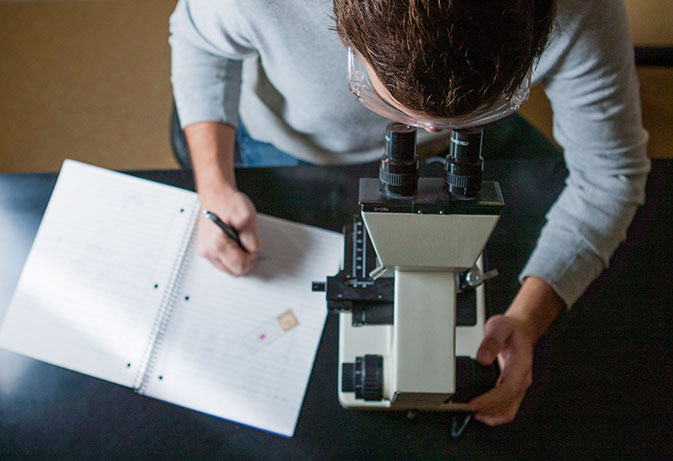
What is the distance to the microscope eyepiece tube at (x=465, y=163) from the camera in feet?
1.98

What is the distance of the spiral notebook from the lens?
3.15 feet

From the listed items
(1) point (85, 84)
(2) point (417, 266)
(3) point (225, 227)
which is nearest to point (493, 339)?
(2) point (417, 266)

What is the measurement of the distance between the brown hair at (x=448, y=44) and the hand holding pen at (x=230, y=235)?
1.65 feet

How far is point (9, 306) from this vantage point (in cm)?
103

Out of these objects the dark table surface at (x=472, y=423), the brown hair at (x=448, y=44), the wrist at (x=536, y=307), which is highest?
the brown hair at (x=448, y=44)

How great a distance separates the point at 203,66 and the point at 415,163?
0.69 meters

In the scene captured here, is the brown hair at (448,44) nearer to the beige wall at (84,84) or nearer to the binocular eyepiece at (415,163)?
the binocular eyepiece at (415,163)

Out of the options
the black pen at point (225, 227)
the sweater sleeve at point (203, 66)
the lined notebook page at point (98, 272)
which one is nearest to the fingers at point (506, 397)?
the black pen at point (225, 227)

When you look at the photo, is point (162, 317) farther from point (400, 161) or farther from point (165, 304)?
point (400, 161)

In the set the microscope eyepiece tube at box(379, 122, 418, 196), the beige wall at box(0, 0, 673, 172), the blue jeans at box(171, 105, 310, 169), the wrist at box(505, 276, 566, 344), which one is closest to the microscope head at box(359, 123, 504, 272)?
the microscope eyepiece tube at box(379, 122, 418, 196)

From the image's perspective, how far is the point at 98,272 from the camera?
3.41 ft

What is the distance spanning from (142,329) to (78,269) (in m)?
0.19

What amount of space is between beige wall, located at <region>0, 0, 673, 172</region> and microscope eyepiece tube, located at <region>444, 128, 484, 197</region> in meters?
1.86

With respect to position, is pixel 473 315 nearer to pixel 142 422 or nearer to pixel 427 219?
Answer: pixel 427 219
